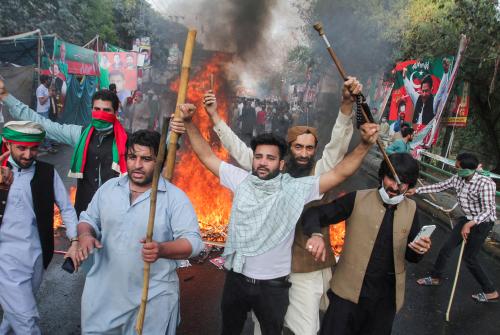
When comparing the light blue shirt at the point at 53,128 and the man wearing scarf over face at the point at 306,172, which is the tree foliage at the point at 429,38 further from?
the light blue shirt at the point at 53,128

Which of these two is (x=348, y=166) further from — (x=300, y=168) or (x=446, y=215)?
(x=446, y=215)

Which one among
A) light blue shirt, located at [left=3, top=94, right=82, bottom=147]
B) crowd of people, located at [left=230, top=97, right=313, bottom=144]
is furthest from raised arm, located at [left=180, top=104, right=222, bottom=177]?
crowd of people, located at [left=230, top=97, right=313, bottom=144]

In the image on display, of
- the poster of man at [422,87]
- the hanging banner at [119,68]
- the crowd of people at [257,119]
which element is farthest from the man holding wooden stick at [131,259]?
the crowd of people at [257,119]

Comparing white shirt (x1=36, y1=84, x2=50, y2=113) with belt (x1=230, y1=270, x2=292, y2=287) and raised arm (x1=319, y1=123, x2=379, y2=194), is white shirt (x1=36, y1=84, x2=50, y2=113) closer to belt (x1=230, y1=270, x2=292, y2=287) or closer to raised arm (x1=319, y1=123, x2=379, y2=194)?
belt (x1=230, y1=270, x2=292, y2=287)

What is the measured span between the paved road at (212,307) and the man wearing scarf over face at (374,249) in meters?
1.49

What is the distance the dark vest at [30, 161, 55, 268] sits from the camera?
313cm

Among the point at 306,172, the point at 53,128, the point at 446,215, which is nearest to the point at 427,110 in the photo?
the point at 446,215

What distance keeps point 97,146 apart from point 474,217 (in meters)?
4.77

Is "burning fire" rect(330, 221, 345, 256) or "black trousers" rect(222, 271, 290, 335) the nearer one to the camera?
"black trousers" rect(222, 271, 290, 335)

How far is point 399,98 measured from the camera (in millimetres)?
14203

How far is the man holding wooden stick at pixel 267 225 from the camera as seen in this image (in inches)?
116

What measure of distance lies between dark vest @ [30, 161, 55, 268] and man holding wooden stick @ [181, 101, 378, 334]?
1.21 meters

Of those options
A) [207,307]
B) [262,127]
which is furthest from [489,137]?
[207,307]

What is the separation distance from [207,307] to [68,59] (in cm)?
1272
